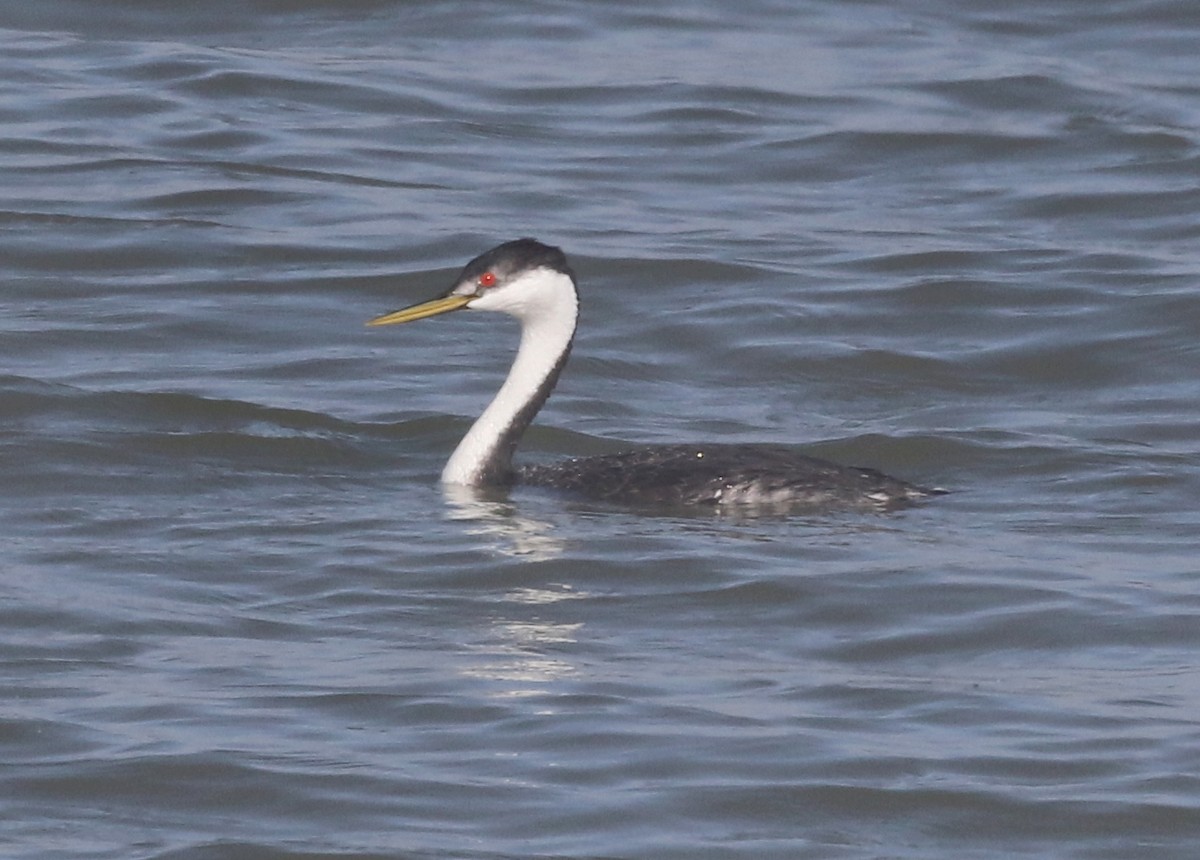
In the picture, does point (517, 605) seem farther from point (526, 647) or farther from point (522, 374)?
point (522, 374)

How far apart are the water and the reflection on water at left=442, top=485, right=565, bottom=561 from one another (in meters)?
0.03

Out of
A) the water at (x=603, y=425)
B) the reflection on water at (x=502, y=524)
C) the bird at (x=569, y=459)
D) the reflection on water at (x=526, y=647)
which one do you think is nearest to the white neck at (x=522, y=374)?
the bird at (x=569, y=459)

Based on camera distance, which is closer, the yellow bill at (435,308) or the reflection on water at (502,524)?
the reflection on water at (502,524)

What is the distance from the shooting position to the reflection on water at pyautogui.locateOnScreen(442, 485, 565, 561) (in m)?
8.70

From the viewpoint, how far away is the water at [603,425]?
6.33 meters

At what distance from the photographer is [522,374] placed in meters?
10.1

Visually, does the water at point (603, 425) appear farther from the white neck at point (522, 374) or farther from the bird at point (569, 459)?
the white neck at point (522, 374)

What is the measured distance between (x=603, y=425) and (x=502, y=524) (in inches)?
68.5

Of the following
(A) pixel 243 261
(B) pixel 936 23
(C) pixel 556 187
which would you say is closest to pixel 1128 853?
(A) pixel 243 261

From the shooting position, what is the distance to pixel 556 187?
1479cm

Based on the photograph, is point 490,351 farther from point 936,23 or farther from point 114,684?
point 936,23

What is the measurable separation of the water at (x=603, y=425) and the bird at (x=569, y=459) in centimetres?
14

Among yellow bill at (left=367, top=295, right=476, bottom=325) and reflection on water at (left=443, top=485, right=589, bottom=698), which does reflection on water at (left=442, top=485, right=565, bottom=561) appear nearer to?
reflection on water at (left=443, top=485, right=589, bottom=698)

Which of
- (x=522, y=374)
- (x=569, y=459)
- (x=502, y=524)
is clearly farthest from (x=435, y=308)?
(x=502, y=524)
